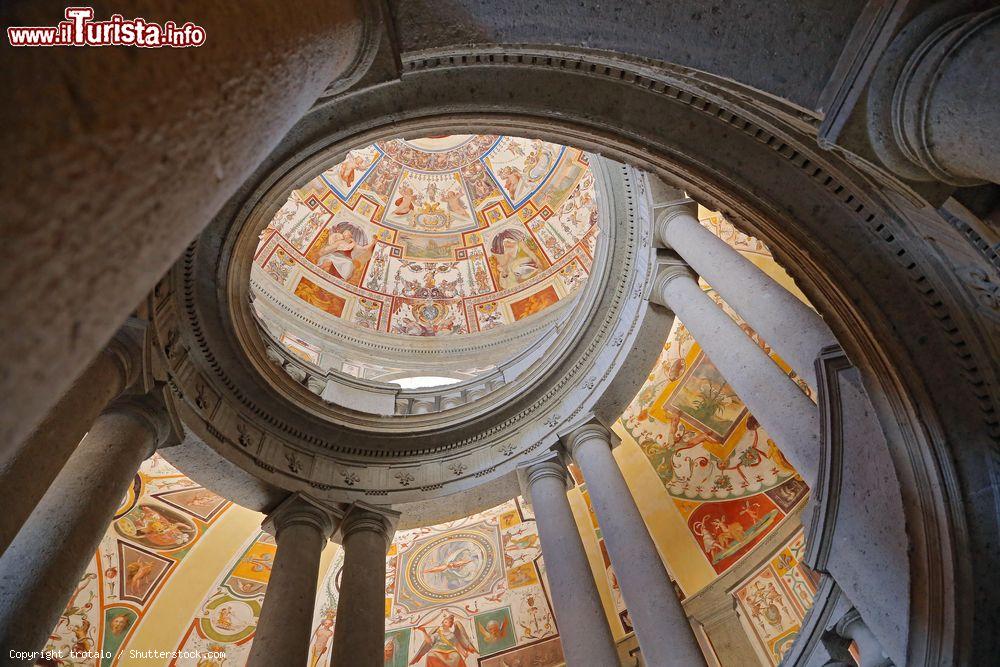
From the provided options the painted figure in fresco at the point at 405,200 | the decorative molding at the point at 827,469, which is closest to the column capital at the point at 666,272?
the decorative molding at the point at 827,469

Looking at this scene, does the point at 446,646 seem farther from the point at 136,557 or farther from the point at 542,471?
the point at 542,471

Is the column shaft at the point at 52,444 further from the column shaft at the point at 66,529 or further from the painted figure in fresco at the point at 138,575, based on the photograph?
the painted figure in fresco at the point at 138,575

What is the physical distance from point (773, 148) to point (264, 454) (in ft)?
19.8

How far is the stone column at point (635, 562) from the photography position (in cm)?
506

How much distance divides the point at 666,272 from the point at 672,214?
686mm

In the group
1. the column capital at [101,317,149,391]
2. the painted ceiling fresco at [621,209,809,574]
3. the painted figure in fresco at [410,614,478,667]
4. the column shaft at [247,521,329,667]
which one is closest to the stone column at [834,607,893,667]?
the column shaft at [247,521,329,667]

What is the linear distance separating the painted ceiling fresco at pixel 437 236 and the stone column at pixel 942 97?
42.4ft

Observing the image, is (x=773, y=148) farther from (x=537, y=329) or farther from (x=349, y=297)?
(x=349, y=297)

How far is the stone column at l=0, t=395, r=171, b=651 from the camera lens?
3.45 metres

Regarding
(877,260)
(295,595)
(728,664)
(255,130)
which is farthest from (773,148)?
(728,664)

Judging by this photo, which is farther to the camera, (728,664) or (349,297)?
(349,297)

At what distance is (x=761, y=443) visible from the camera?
10164 millimetres

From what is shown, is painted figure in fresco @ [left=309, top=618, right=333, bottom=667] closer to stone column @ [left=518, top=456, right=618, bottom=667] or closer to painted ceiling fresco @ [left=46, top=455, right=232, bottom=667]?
painted ceiling fresco @ [left=46, top=455, right=232, bottom=667]

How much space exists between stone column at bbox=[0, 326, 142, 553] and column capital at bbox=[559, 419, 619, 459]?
4.96 metres
